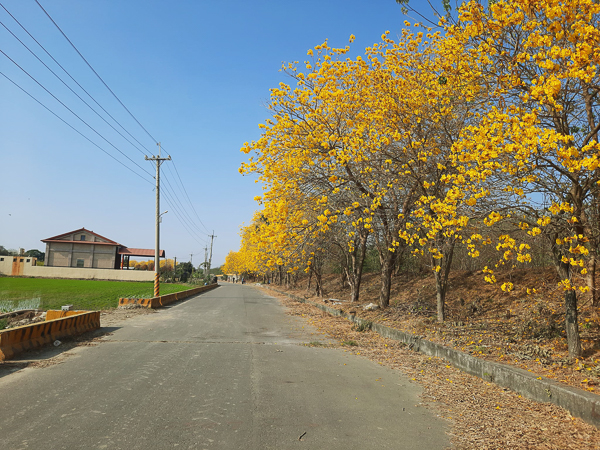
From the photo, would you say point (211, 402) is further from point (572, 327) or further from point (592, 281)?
point (592, 281)

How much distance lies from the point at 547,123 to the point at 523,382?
435 centimetres

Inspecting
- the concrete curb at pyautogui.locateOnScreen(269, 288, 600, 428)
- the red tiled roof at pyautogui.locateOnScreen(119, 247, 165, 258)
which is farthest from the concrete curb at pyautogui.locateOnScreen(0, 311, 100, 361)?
the red tiled roof at pyautogui.locateOnScreen(119, 247, 165, 258)

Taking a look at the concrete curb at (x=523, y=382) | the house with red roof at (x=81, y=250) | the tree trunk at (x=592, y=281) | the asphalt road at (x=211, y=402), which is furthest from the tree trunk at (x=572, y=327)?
A: the house with red roof at (x=81, y=250)

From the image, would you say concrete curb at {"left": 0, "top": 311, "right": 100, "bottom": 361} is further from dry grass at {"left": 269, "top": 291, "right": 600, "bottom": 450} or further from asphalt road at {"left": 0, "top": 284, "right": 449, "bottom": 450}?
dry grass at {"left": 269, "top": 291, "right": 600, "bottom": 450}

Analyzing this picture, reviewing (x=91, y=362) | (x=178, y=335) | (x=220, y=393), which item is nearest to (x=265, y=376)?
(x=220, y=393)

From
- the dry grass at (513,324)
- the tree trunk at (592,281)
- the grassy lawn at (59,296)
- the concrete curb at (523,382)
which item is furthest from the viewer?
the grassy lawn at (59,296)

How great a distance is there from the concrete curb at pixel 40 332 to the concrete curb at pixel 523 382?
7769 mm

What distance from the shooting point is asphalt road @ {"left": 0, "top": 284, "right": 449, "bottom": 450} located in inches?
155

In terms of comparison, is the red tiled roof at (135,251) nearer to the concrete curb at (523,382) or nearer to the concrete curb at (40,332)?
the concrete curb at (40,332)

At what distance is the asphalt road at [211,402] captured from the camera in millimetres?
3932

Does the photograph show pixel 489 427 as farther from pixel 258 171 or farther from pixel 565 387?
pixel 258 171

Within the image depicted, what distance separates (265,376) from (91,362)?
311cm

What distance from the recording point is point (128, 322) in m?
13.1

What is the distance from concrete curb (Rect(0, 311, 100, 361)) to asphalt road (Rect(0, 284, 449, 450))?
0.89 m
